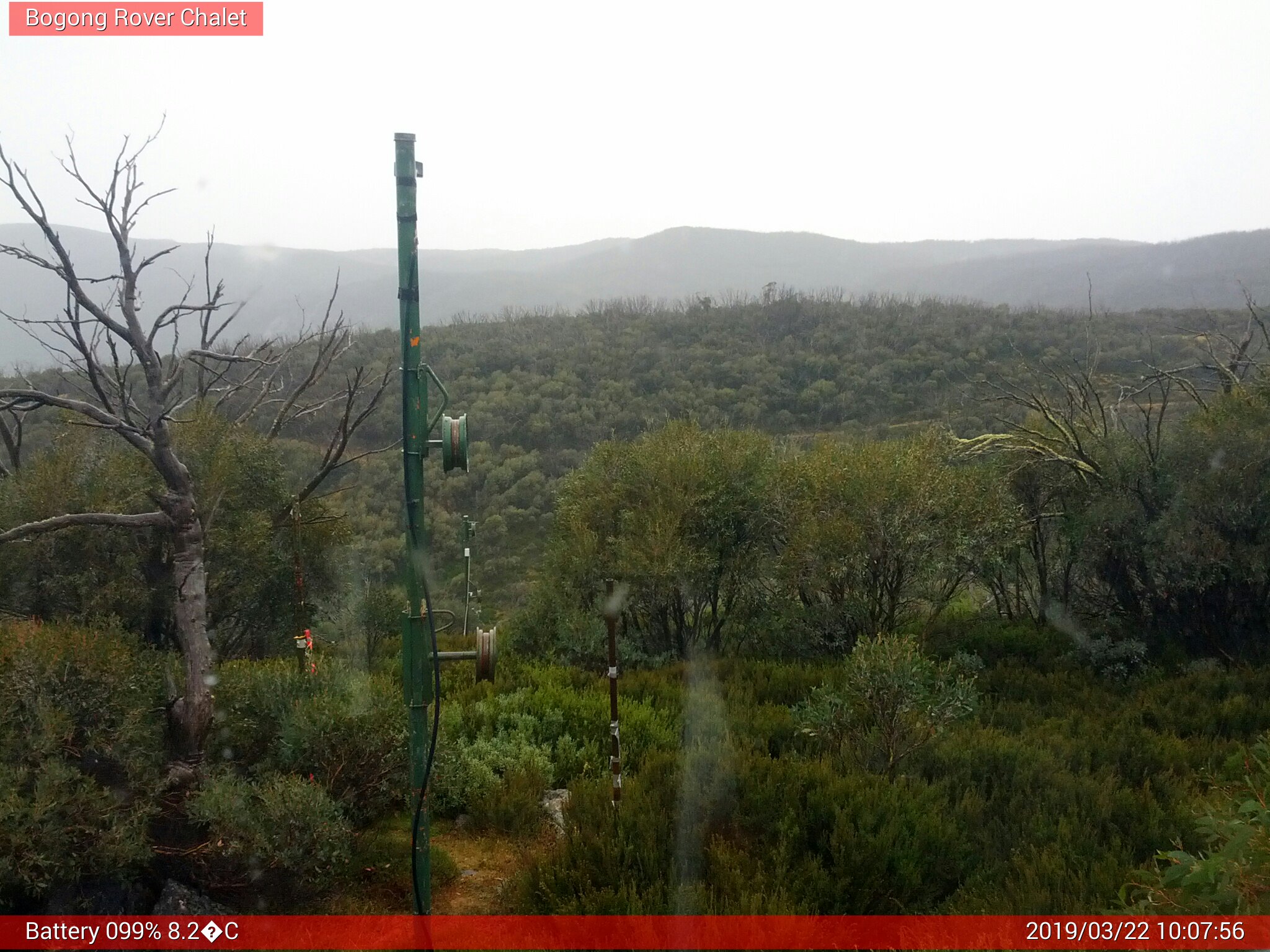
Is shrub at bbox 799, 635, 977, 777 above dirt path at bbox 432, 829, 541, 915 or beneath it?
above

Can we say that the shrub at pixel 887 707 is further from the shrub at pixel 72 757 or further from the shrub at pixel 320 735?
the shrub at pixel 72 757

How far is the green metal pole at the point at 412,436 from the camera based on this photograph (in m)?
4.29

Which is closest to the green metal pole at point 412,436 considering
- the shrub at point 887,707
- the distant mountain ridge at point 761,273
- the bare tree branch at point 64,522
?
the bare tree branch at point 64,522

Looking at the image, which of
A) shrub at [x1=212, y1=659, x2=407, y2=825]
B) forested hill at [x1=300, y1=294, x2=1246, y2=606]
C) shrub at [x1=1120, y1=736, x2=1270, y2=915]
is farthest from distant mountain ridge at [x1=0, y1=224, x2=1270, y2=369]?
shrub at [x1=1120, y1=736, x2=1270, y2=915]

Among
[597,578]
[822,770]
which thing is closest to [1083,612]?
[597,578]

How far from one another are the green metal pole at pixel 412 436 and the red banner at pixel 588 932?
3.39 feet

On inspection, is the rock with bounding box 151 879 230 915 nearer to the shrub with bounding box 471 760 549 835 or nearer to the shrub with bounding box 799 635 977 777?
the shrub with bounding box 471 760 549 835

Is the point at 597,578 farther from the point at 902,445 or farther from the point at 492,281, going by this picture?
the point at 492,281

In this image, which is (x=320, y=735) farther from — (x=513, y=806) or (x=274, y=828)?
(x=513, y=806)

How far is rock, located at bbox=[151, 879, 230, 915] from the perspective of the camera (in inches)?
215

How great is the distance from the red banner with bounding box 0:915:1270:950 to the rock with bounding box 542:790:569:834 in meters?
1.62

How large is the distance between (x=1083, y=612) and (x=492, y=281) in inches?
3118

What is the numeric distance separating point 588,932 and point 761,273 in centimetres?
11867

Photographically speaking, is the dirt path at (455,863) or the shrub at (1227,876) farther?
the dirt path at (455,863)
